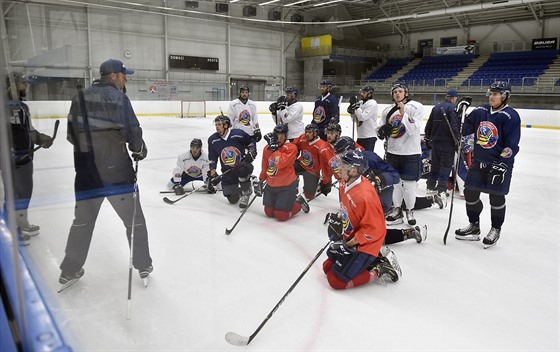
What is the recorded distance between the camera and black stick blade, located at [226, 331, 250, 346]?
1786 millimetres

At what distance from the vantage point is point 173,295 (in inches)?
83.7

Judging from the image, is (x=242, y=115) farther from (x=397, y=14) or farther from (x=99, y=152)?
(x=397, y=14)

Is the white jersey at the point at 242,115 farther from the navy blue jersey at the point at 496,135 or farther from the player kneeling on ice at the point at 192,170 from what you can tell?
the navy blue jersey at the point at 496,135

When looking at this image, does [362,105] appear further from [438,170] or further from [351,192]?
[351,192]

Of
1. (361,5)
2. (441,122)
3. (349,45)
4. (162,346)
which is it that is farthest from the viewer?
(349,45)

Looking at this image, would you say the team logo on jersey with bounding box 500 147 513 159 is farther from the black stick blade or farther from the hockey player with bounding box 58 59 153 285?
the hockey player with bounding box 58 59 153 285

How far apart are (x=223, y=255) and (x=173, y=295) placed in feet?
2.15

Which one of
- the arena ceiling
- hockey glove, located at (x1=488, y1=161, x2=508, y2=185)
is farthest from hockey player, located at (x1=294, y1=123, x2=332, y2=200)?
the arena ceiling

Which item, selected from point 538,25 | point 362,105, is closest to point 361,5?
point 538,25

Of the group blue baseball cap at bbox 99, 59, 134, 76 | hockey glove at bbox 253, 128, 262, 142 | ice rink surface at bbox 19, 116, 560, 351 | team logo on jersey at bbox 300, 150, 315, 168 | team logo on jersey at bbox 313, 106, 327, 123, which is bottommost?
ice rink surface at bbox 19, 116, 560, 351

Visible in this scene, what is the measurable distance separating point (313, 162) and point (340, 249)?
1.99 meters

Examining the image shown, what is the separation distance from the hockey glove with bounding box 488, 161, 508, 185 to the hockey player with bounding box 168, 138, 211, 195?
2.66 m

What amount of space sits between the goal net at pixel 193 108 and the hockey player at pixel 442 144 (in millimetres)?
7688

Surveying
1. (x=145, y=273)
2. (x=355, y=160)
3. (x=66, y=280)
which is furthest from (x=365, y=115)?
(x=66, y=280)
